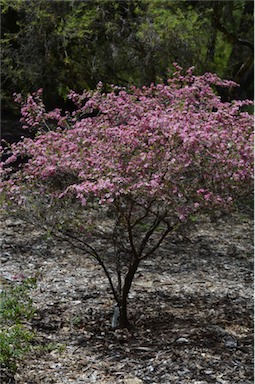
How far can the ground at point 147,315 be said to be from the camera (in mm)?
3412

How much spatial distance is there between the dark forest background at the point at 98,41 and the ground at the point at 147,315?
7.51ft

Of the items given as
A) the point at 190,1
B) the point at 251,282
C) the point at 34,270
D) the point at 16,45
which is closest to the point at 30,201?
the point at 34,270

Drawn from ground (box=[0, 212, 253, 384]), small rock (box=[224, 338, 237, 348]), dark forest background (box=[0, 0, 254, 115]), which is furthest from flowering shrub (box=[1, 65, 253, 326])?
dark forest background (box=[0, 0, 254, 115])

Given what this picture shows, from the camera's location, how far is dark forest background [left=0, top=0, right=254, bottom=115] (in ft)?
22.8

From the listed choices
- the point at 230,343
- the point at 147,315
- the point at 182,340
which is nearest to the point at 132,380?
the point at 182,340

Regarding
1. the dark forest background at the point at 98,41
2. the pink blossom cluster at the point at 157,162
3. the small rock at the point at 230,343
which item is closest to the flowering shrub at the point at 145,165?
the pink blossom cluster at the point at 157,162

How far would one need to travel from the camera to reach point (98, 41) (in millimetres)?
7328

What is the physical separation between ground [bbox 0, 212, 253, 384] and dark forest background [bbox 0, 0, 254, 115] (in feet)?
7.51

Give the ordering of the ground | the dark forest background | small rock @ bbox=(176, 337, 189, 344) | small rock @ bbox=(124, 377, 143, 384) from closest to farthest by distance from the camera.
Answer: small rock @ bbox=(124, 377, 143, 384) < the ground < small rock @ bbox=(176, 337, 189, 344) < the dark forest background

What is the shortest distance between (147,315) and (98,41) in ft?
13.9

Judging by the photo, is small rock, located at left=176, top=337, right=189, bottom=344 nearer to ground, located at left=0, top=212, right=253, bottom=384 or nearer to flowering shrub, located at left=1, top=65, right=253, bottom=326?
ground, located at left=0, top=212, right=253, bottom=384

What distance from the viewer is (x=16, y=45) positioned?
7898 mm

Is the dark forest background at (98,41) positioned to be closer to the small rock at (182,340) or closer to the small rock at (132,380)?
the small rock at (182,340)

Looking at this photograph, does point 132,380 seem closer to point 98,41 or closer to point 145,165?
point 145,165
